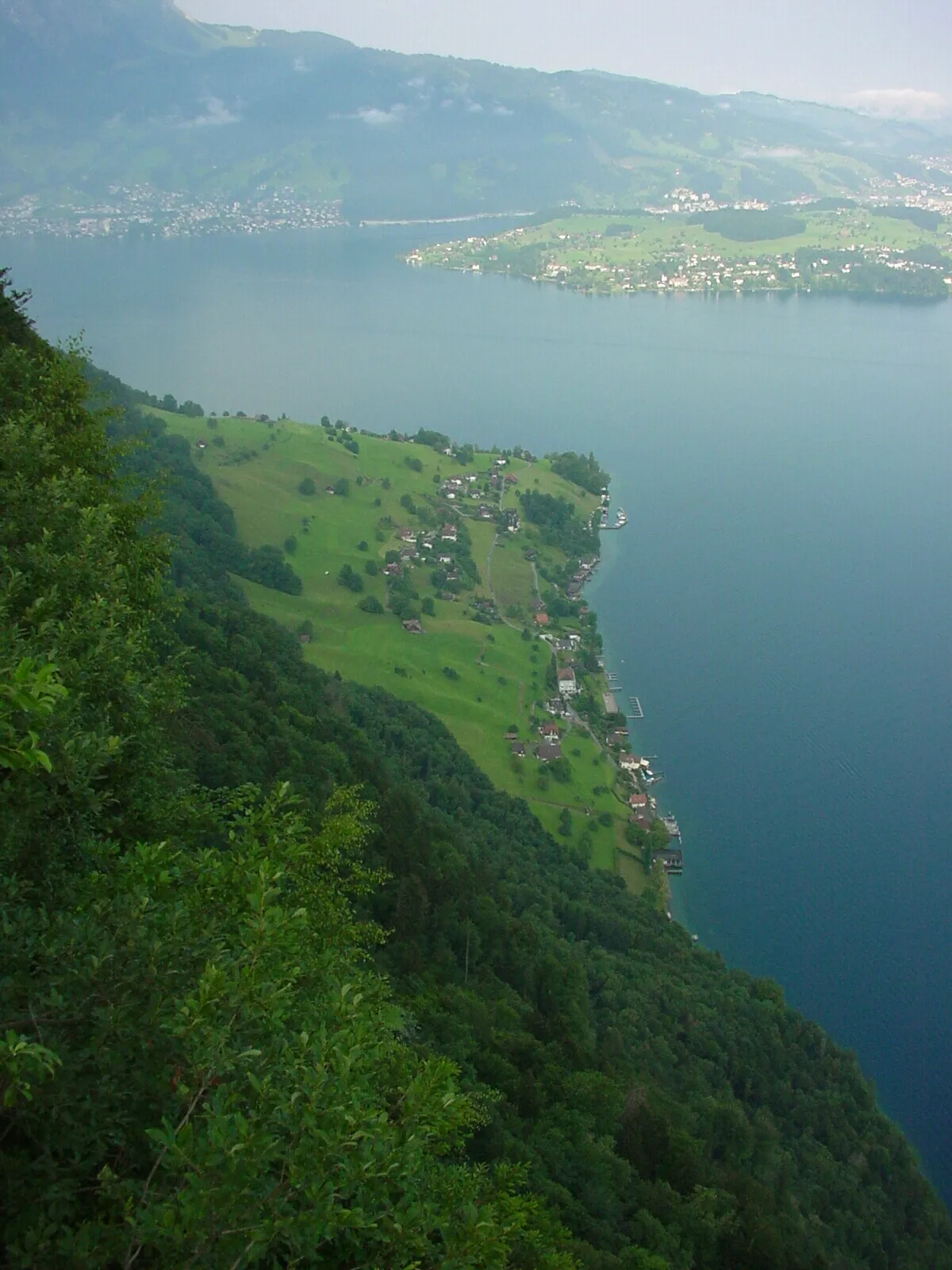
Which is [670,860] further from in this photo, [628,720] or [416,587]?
[416,587]

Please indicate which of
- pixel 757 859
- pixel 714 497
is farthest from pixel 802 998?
pixel 714 497

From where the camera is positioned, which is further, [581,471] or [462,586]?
[581,471]

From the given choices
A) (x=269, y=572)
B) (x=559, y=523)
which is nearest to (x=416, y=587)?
(x=269, y=572)

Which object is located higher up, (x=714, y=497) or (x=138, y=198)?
(x=138, y=198)

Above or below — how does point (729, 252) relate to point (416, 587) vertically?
above

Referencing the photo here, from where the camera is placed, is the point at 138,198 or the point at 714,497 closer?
the point at 714,497

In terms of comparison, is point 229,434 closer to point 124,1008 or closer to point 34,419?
point 34,419
